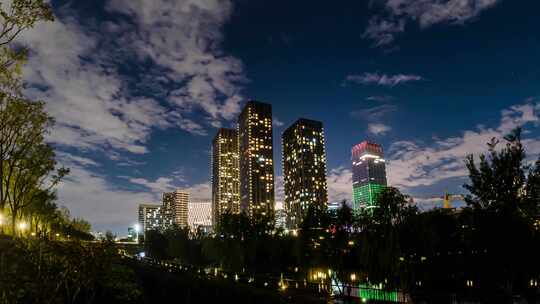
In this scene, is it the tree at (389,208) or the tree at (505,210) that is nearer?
the tree at (505,210)

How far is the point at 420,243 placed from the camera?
34281mm

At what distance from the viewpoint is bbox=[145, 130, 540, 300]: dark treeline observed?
16.8 meters

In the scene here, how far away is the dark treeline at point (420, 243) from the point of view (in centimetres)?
1680

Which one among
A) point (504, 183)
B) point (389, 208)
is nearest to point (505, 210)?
point (504, 183)

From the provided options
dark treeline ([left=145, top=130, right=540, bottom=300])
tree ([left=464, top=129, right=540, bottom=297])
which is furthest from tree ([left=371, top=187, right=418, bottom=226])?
tree ([left=464, top=129, right=540, bottom=297])

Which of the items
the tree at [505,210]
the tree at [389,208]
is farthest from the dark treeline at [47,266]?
the tree at [389,208]

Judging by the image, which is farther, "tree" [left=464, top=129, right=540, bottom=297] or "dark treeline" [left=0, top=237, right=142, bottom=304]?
"tree" [left=464, top=129, right=540, bottom=297]

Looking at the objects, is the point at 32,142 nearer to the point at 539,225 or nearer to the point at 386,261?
the point at 386,261

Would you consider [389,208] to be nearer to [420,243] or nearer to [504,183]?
[420,243]

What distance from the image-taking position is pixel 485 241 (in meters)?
17.2

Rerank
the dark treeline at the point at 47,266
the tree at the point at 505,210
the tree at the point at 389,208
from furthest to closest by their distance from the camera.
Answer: the tree at the point at 389,208, the tree at the point at 505,210, the dark treeline at the point at 47,266

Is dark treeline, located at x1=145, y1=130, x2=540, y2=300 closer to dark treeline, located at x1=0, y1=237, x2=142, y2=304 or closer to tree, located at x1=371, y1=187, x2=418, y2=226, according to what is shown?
tree, located at x1=371, y1=187, x2=418, y2=226

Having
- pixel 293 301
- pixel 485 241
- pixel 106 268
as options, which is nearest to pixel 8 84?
pixel 106 268

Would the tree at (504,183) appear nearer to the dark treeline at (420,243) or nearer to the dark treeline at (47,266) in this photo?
the dark treeline at (420,243)
